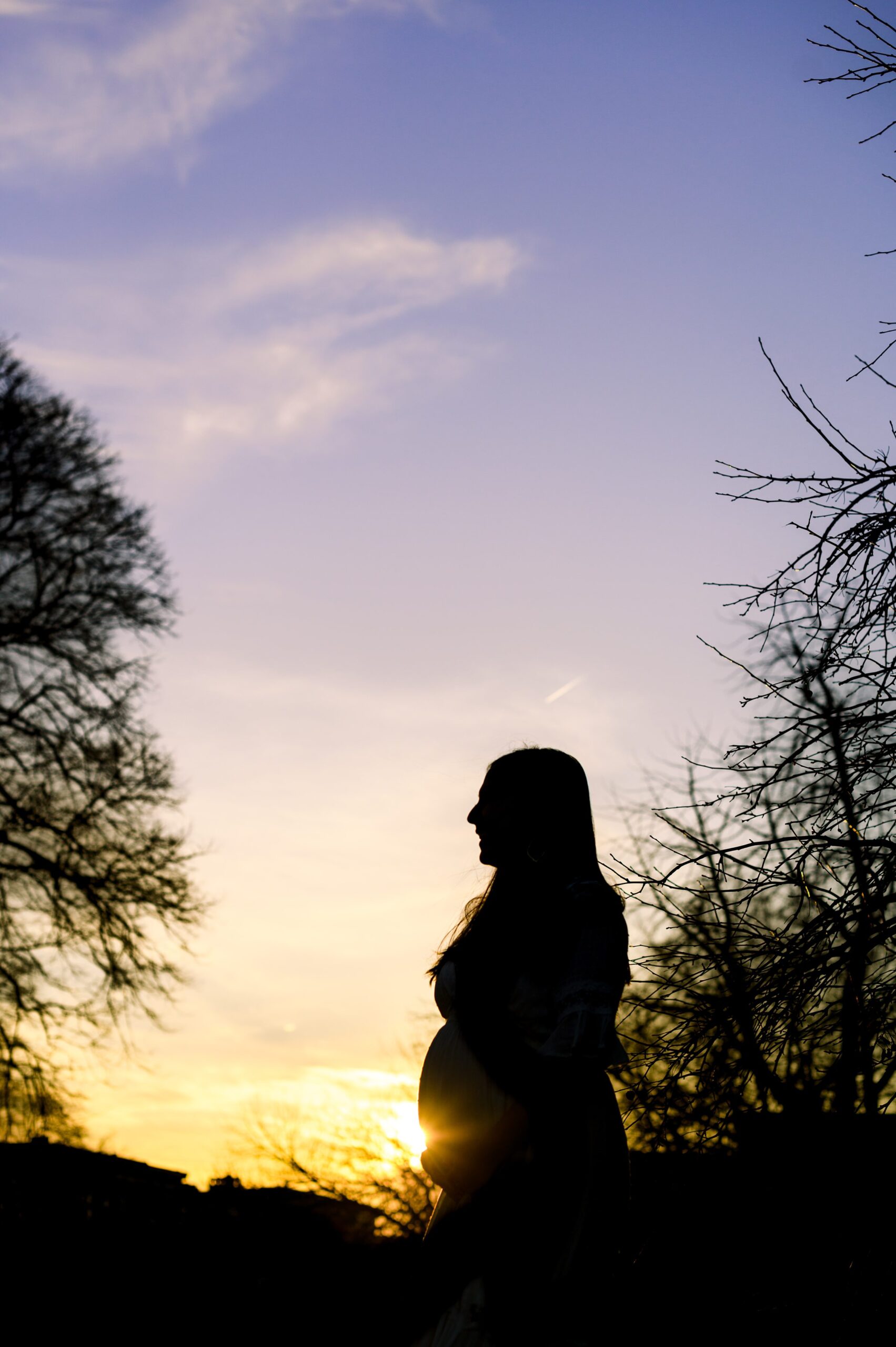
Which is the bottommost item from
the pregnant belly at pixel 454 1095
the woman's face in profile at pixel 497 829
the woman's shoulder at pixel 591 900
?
the pregnant belly at pixel 454 1095

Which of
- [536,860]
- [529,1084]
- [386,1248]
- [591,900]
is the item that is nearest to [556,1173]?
[529,1084]

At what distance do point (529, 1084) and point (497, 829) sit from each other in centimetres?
52

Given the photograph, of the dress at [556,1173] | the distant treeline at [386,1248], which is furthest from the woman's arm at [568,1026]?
the distant treeline at [386,1248]

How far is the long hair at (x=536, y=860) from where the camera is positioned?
215cm

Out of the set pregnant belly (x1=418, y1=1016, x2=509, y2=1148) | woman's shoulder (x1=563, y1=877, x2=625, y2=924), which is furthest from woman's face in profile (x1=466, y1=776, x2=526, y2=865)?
pregnant belly (x1=418, y1=1016, x2=509, y2=1148)

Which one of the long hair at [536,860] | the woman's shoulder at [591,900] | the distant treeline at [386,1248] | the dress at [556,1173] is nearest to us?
the dress at [556,1173]

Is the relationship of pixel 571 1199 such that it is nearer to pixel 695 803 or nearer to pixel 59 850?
pixel 695 803

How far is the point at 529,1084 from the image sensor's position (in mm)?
1938

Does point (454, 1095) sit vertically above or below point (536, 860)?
below

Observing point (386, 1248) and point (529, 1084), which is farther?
point (386, 1248)

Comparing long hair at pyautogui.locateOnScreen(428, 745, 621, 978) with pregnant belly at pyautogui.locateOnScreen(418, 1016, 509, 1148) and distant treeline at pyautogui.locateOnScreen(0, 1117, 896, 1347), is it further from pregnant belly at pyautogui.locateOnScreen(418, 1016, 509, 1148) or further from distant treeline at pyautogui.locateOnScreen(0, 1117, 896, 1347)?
distant treeline at pyautogui.locateOnScreen(0, 1117, 896, 1347)

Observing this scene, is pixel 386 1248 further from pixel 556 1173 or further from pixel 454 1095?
pixel 556 1173

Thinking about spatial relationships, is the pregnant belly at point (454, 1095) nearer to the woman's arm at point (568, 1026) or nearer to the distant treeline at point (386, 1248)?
the woman's arm at point (568, 1026)

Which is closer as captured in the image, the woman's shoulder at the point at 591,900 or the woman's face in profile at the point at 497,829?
the woman's shoulder at the point at 591,900
